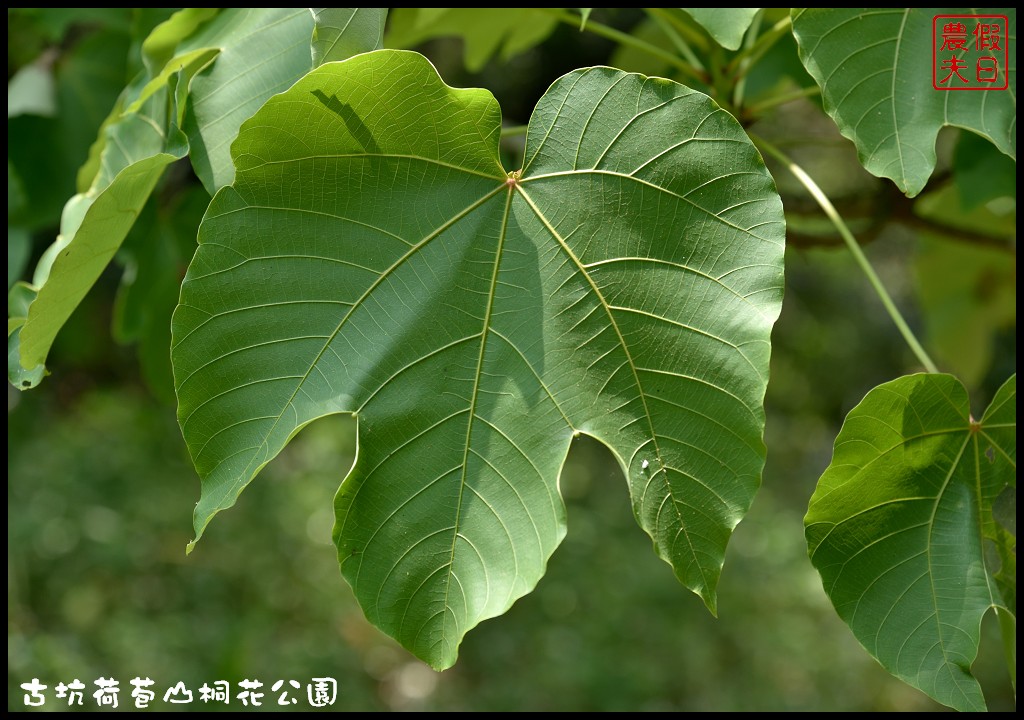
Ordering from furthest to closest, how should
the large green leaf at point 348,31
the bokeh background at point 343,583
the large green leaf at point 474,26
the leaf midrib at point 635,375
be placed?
the bokeh background at point 343,583 < the large green leaf at point 474,26 < the large green leaf at point 348,31 < the leaf midrib at point 635,375

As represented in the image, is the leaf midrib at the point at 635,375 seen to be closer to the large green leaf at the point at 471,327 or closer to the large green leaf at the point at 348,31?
the large green leaf at the point at 471,327

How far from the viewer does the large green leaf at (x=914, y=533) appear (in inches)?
31.5

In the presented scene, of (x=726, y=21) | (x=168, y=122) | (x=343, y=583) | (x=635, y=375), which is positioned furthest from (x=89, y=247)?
(x=343, y=583)

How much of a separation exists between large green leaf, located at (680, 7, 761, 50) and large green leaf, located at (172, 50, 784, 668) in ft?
0.42

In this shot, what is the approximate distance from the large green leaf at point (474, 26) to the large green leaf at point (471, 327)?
0.51m

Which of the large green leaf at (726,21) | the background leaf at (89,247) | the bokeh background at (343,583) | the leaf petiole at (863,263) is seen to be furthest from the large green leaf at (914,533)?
the bokeh background at (343,583)

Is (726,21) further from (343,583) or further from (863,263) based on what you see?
(343,583)

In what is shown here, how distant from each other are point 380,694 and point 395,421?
11.9ft

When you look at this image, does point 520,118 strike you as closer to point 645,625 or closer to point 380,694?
point 645,625

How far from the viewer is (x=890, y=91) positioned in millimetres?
852

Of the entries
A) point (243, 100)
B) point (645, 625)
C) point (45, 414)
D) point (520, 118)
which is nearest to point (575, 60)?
point (520, 118)

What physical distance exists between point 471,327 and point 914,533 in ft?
1.53

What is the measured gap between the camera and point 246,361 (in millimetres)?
777

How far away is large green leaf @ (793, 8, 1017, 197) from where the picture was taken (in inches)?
32.6
